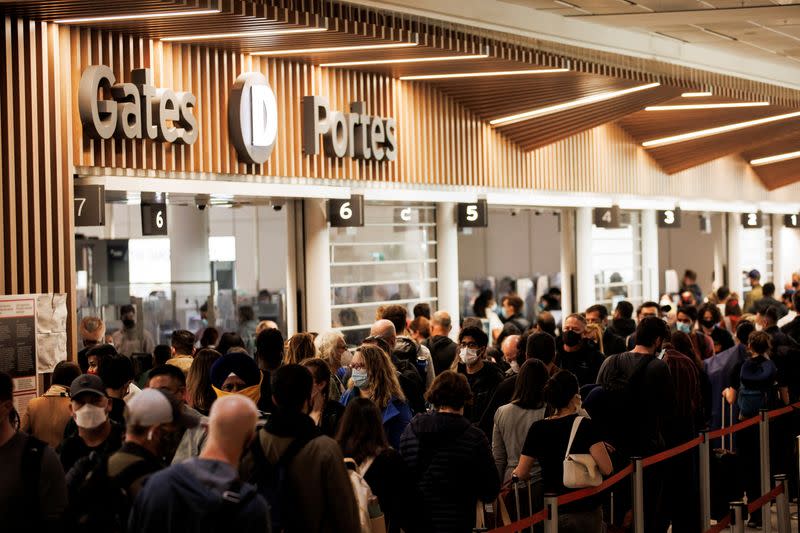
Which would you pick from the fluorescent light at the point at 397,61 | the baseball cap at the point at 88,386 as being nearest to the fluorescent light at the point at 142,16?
the fluorescent light at the point at 397,61

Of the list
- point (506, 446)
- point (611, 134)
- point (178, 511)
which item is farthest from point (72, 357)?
Answer: point (611, 134)

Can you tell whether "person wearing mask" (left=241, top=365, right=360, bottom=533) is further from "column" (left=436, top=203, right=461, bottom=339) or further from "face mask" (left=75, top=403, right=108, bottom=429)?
"column" (left=436, top=203, right=461, bottom=339)

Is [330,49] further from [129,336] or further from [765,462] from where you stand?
[765,462]

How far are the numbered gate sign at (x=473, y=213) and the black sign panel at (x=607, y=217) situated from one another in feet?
11.6

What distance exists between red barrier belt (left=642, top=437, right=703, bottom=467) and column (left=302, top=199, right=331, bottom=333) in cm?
590

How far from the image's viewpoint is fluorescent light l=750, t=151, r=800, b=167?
22094 millimetres

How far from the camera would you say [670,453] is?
24.2 ft

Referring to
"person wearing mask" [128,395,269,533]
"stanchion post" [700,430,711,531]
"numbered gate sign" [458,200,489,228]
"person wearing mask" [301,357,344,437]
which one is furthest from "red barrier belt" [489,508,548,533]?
"numbered gate sign" [458,200,489,228]

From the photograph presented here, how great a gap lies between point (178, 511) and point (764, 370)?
6.98m

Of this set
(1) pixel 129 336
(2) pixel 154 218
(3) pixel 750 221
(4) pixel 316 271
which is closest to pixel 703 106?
(4) pixel 316 271

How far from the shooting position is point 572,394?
239 inches

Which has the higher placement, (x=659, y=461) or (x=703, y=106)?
(x=703, y=106)

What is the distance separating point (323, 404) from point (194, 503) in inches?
94.0

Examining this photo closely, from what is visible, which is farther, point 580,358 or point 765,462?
point 580,358
